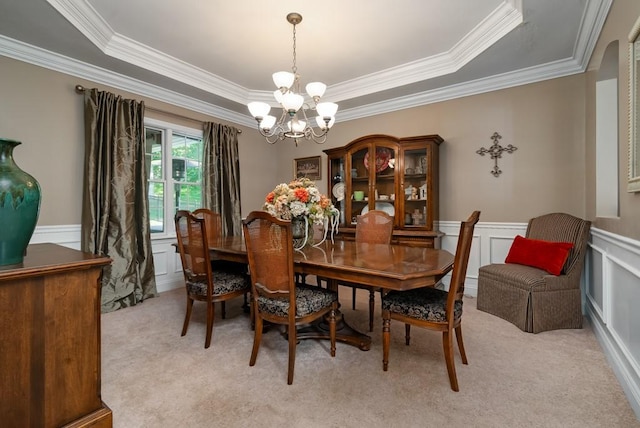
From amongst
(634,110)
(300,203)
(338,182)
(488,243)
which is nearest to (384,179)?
(338,182)

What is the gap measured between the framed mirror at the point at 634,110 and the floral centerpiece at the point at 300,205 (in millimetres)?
1786

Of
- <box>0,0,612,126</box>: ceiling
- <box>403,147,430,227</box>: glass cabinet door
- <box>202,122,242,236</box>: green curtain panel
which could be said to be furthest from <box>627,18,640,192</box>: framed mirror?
<box>202,122,242,236</box>: green curtain panel

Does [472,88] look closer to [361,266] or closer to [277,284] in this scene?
[361,266]

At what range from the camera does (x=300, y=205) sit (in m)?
2.21

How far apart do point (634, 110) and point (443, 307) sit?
151cm

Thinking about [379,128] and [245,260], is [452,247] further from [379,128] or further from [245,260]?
[245,260]

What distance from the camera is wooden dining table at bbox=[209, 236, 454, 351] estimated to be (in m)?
1.62

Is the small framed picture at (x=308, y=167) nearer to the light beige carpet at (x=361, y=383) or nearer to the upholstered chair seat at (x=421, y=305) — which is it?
the light beige carpet at (x=361, y=383)

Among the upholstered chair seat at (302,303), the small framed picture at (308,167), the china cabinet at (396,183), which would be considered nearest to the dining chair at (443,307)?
the upholstered chair seat at (302,303)

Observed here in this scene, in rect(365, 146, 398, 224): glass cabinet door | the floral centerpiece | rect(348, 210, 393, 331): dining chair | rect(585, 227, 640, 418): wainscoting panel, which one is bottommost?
rect(585, 227, 640, 418): wainscoting panel

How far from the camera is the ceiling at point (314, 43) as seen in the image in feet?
7.84

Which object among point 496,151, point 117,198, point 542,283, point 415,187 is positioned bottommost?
point 542,283

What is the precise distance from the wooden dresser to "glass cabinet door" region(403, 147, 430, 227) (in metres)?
3.13

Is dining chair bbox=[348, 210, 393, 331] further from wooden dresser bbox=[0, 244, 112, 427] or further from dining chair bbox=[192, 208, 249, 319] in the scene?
wooden dresser bbox=[0, 244, 112, 427]
